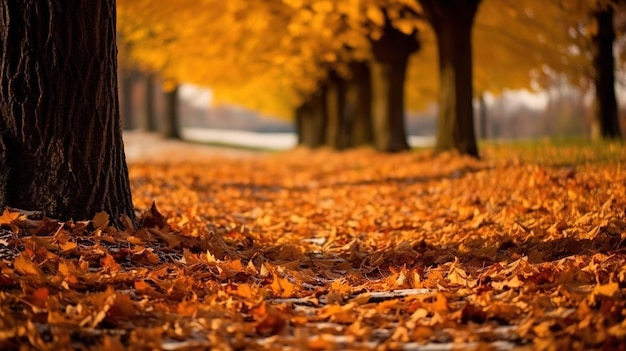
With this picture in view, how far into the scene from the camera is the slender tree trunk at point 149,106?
37.8 m

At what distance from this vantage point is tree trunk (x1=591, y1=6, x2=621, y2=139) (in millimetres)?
15234

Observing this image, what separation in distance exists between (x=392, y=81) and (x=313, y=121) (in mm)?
15388

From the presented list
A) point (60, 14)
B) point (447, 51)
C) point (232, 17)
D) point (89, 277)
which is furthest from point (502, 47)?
point (89, 277)

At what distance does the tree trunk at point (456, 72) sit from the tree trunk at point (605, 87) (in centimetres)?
385

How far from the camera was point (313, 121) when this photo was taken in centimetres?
3275

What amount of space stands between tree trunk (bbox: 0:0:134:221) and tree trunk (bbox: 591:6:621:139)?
1226 centimetres

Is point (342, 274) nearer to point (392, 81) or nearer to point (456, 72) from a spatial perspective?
point (456, 72)

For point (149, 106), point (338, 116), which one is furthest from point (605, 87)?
point (149, 106)

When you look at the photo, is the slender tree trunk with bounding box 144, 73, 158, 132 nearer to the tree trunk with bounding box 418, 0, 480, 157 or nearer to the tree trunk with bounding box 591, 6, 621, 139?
the tree trunk with bounding box 591, 6, 621, 139

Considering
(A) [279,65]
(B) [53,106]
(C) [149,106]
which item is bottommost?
(B) [53,106]

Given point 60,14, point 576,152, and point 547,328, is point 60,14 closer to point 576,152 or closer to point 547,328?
point 547,328

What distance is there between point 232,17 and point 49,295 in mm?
10318

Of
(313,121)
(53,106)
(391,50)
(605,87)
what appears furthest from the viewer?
(313,121)

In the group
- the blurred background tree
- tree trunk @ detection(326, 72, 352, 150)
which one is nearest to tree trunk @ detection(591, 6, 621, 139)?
the blurred background tree
